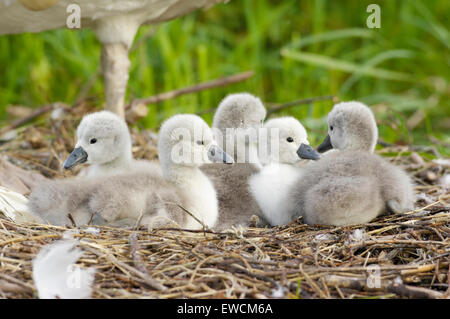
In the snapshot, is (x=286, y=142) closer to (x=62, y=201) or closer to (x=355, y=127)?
(x=355, y=127)

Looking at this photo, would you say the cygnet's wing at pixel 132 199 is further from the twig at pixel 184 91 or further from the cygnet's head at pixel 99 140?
the twig at pixel 184 91

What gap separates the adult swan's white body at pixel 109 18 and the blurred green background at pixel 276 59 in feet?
6.24

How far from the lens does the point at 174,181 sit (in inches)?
147

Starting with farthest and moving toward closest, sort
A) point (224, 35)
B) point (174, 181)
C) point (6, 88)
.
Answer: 1. point (224, 35)
2. point (6, 88)
3. point (174, 181)

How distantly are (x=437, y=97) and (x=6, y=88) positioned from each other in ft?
15.3

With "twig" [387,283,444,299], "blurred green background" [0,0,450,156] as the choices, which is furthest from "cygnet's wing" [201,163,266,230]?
"blurred green background" [0,0,450,156]

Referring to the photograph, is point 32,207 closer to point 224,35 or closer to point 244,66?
point 244,66

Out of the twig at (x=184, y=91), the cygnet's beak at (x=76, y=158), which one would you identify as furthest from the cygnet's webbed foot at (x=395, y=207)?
the twig at (x=184, y=91)

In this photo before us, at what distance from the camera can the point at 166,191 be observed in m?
3.52

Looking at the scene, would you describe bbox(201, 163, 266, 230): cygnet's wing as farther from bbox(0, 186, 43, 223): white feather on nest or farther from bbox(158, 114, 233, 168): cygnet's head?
bbox(0, 186, 43, 223): white feather on nest

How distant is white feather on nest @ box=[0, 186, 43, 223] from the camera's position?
3479mm

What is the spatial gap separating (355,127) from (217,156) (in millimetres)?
839

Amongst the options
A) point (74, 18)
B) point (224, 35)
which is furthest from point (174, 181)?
point (224, 35)

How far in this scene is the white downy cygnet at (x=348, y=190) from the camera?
11.3ft
